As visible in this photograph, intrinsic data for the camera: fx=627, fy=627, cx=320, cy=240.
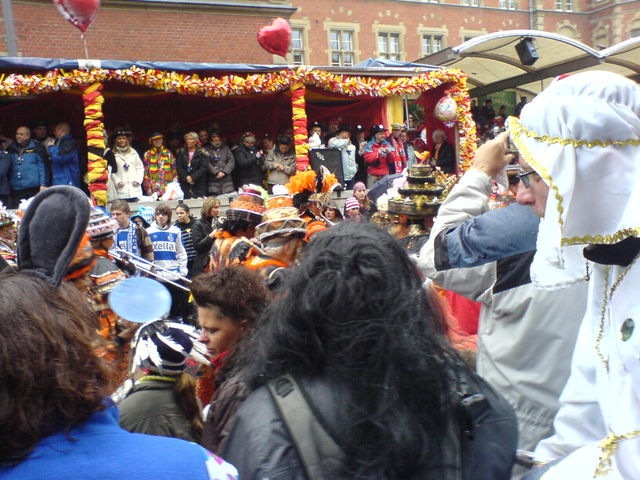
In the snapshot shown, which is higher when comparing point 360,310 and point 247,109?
point 247,109

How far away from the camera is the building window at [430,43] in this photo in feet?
107

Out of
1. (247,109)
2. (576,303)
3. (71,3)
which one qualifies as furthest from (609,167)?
(247,109)

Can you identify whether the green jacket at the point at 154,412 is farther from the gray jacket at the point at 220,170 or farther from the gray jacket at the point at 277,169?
the gray jacket at the point at 277,169

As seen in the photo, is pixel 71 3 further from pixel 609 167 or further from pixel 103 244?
pixel 609 167

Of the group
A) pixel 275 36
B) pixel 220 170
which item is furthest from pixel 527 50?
pixel 220 170

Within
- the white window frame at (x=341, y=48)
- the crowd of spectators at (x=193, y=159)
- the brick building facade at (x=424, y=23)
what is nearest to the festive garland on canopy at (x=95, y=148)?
the crowd of spectators at (x=193, y=159)

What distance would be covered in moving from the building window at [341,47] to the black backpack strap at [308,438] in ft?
98.3

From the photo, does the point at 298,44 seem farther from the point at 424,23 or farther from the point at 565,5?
the point at 565,5

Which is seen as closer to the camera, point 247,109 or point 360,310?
point 360,310

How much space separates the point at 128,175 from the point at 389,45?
909 inches

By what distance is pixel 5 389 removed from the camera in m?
1.12

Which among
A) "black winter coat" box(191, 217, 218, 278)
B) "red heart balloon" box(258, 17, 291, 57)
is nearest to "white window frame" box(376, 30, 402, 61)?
"red heart balloon" box(258, 17, 291, 57)

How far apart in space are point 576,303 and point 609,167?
86 centimetres

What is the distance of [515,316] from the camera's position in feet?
7.51
